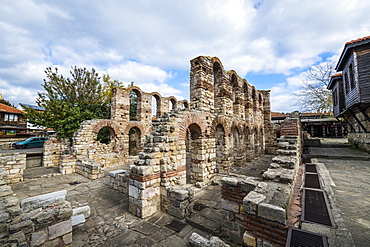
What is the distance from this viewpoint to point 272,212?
236 centimetres

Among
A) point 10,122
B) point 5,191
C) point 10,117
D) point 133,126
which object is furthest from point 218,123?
point 10,117

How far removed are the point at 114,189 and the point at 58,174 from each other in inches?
187

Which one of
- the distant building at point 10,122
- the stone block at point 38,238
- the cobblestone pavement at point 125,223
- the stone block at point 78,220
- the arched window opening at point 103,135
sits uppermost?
the distant building at point 10,122

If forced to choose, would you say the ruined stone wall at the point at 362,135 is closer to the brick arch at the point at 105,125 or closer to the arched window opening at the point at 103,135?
the brick arch at the point at 105,125

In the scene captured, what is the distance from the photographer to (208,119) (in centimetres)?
757

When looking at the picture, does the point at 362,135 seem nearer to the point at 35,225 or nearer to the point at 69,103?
the point at 35,225

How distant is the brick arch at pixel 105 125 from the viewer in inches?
432

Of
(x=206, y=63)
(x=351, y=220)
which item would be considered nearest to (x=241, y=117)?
(x=206, y=63)

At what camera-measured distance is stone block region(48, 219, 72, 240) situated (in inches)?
120

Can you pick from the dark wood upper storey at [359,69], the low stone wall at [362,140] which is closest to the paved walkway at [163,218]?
the dark wood upper storey at [359,69]

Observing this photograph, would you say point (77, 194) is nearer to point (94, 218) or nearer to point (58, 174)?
point (94, 218)

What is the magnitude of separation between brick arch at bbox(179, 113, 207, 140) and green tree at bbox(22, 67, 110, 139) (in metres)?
11.1

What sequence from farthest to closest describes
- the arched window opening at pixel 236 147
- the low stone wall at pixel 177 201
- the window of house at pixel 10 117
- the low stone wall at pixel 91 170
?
the window of house at pixel 10 117, the arched window opening at pixel 236 147, the low stone wall at pixel 91 170, the low stone wall at pixel 177 201

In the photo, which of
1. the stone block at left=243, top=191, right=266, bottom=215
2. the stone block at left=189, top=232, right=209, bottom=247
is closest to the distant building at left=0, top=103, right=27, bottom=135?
the stone block at left=189, top=232, right=209, bottom=247
